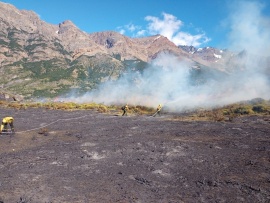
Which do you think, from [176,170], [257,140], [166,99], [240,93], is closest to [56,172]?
[176,170]

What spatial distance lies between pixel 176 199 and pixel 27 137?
62.5 feet

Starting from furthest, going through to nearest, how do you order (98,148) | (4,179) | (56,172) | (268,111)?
1. (268,111)
2. (98,148)
3. (56,172)
4. (4,179)

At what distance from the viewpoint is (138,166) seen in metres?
21.6

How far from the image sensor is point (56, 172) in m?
20.4

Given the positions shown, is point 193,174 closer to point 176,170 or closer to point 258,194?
point 176,170

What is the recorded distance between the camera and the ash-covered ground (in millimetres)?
17031

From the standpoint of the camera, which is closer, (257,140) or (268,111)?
(257,140)

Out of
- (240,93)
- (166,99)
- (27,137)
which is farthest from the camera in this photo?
(166,99)

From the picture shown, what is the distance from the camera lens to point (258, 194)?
1677 cm

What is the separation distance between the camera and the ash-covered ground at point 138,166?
671 inches

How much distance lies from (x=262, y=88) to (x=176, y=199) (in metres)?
55.5

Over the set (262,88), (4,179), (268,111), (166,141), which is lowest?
(4,179)

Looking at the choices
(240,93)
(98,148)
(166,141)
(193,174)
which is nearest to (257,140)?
(166,141)

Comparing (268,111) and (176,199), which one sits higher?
(268,111)
